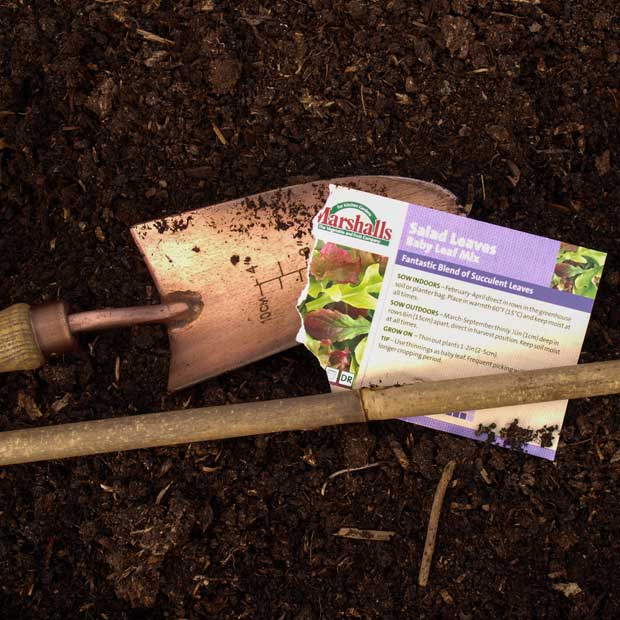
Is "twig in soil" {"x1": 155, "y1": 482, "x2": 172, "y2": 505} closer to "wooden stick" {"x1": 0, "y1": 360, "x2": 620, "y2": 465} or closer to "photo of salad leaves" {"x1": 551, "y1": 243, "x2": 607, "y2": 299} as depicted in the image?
"wooden stick" {"x1": 0, "y1": 360, "x2": 620, "y2": 465}

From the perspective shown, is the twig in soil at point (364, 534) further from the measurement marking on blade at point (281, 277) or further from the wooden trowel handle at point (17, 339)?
the wooden trowel handle at point (17, 339)

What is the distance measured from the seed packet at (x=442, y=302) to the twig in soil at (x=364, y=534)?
0.22m

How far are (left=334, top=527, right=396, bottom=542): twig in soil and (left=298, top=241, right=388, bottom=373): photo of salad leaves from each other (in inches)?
12.1

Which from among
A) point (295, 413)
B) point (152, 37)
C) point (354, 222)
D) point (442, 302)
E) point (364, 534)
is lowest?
point (364, 534)

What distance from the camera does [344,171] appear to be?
1.48 m

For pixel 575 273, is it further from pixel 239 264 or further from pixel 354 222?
pixel 239 264

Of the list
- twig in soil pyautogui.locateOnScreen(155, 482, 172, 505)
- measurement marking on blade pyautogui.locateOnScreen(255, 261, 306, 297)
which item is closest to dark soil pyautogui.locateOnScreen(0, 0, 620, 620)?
twig in soil pyautogui.locateOnScreen(155, 482, 172, 505)

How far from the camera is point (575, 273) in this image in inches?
56.1

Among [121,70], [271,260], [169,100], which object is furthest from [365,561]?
[121,70]

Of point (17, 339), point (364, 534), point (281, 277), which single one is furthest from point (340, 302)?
point (17, 339)

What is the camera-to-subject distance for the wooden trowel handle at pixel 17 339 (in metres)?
1.36

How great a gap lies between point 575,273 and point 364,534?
65 centimetres

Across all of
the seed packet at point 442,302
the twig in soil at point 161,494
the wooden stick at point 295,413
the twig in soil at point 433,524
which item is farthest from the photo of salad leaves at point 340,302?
the twig in soil at point 161,494

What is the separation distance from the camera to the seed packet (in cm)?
142
